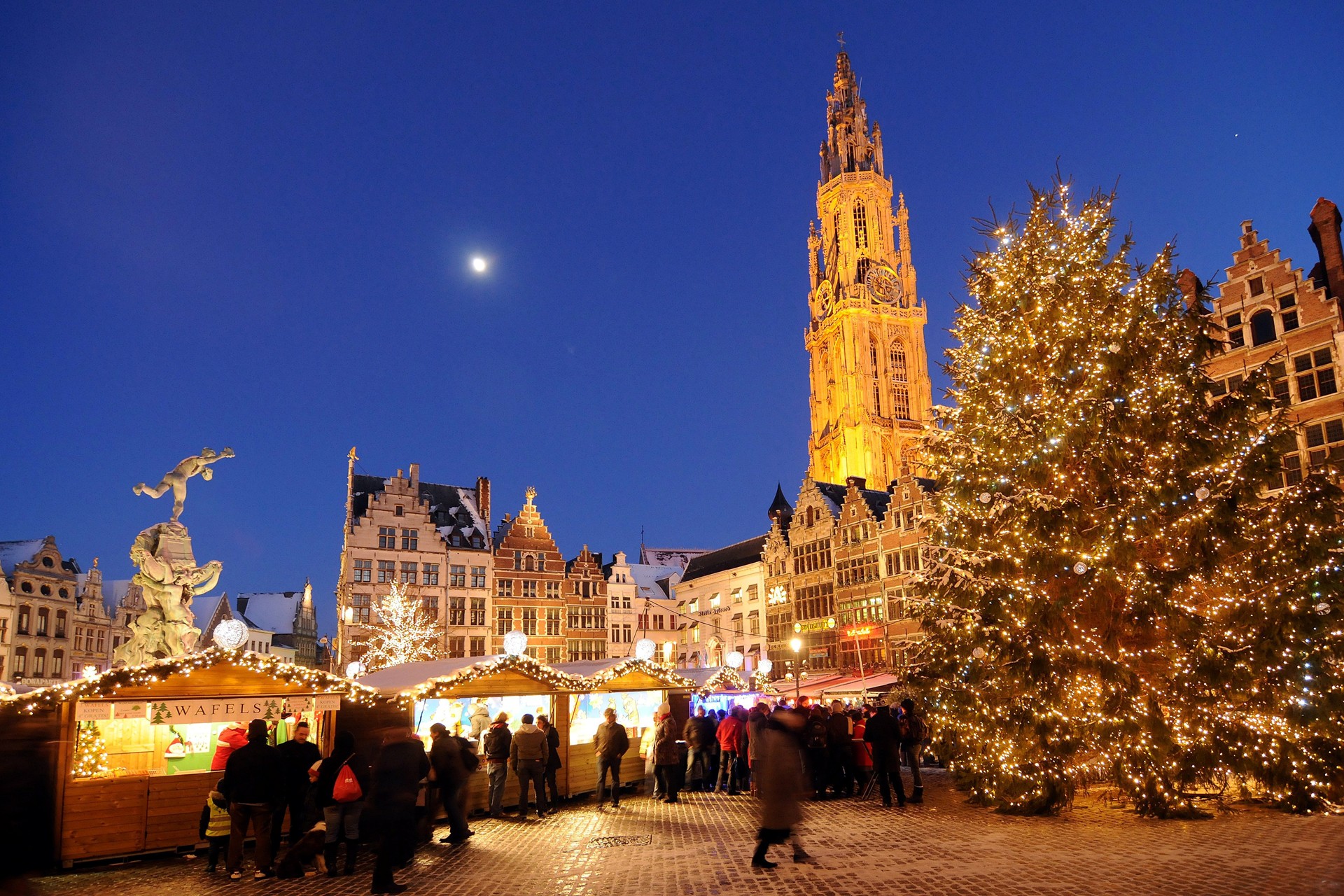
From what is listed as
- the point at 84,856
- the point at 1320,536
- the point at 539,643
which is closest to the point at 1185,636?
the point at 1320,536

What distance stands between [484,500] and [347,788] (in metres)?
44.4

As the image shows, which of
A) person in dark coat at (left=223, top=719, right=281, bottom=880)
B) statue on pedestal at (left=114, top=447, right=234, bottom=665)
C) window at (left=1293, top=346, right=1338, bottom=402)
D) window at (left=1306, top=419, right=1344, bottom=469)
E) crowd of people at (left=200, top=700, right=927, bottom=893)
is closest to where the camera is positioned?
crowd of people at (left=200, top=700, right=927, bottom=893)

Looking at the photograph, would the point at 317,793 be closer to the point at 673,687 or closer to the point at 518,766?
the point at 518,766

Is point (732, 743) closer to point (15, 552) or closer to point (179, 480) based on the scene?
point (179, 480)

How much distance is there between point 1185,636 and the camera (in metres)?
11.8

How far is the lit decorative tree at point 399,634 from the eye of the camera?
40.2 metres

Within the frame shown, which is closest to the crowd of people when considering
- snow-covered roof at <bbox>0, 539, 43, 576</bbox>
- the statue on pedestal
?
the statue on pedestal

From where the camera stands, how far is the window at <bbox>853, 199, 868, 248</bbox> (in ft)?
304

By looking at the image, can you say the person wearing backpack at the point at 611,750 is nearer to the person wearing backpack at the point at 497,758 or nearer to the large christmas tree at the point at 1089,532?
the person wearing backpack at the point at 497,758

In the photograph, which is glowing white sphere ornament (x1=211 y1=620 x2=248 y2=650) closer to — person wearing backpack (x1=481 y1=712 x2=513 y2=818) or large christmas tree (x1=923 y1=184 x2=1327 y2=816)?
person wearing backpack (x1=481 y1=712 x2=513 y2=818)

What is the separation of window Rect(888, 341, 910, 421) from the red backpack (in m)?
78.0

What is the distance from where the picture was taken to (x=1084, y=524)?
41.7 feet

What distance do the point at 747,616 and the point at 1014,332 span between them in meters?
36.2

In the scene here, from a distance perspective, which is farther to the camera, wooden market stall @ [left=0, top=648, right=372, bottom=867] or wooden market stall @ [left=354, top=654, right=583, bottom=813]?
wooden market stall @ [left=354, top=654, right=583, bottom=813]
